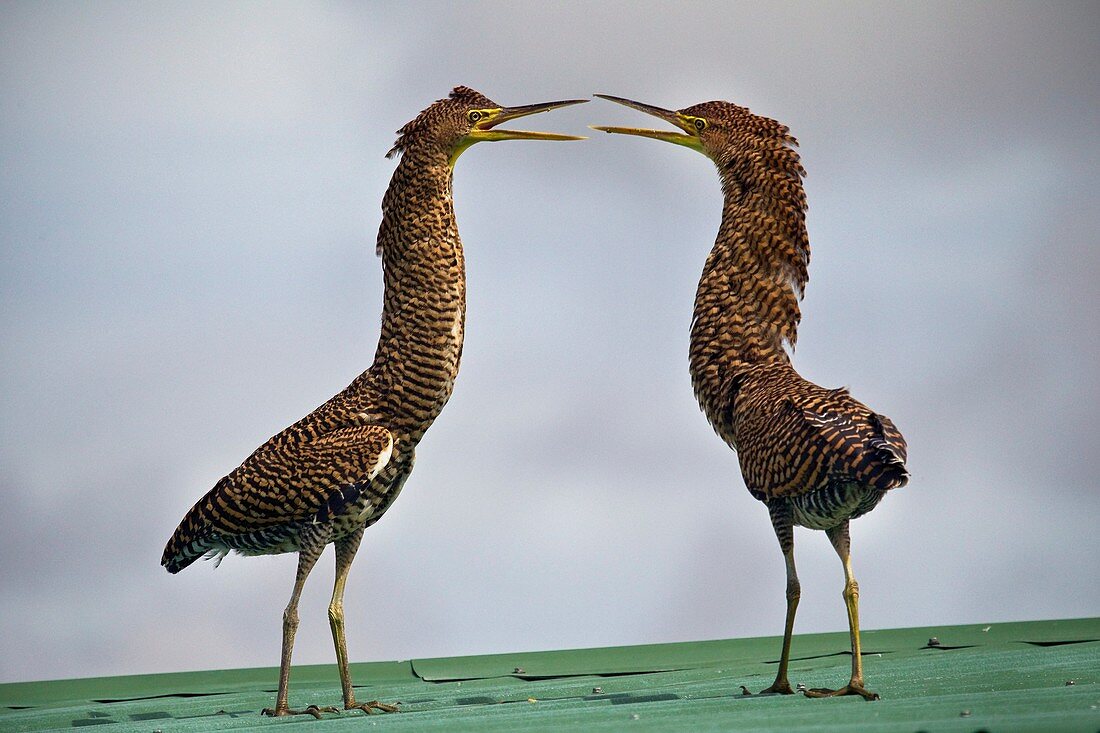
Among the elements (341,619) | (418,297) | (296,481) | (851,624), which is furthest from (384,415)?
(851,624)

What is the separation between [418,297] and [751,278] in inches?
83.9

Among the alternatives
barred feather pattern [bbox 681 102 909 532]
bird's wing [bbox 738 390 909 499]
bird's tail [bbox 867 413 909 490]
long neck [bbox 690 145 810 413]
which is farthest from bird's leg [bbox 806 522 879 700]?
long neck [bbox 690 145 810 413]

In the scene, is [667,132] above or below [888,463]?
above

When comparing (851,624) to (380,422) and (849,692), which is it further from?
(380,422)

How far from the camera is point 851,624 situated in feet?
20.7

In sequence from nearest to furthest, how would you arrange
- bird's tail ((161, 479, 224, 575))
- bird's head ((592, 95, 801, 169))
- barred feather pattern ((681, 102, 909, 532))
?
barred feather pattern ((681, 102, 909, 532)) → bird's tail ((161, 479, 224, 575)) → bird's head ((592, 95, 801, 169))

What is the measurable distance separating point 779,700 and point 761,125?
3891 millimetres

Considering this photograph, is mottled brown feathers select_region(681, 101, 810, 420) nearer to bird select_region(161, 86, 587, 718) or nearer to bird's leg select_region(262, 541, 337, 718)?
bird select_region(161, 86, 587, 718)

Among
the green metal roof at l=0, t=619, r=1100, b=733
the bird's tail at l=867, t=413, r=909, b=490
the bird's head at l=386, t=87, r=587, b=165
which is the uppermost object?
the bird's head at l=386, t=87, r=587, b=165

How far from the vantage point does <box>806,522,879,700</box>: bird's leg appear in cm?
617

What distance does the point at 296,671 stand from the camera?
441 inches

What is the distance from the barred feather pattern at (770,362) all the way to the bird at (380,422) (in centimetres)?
152

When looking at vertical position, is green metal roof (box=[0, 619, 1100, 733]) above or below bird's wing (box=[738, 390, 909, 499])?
below

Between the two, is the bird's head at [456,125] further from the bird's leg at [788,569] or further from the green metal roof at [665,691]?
the green metal roof at [665,691]
